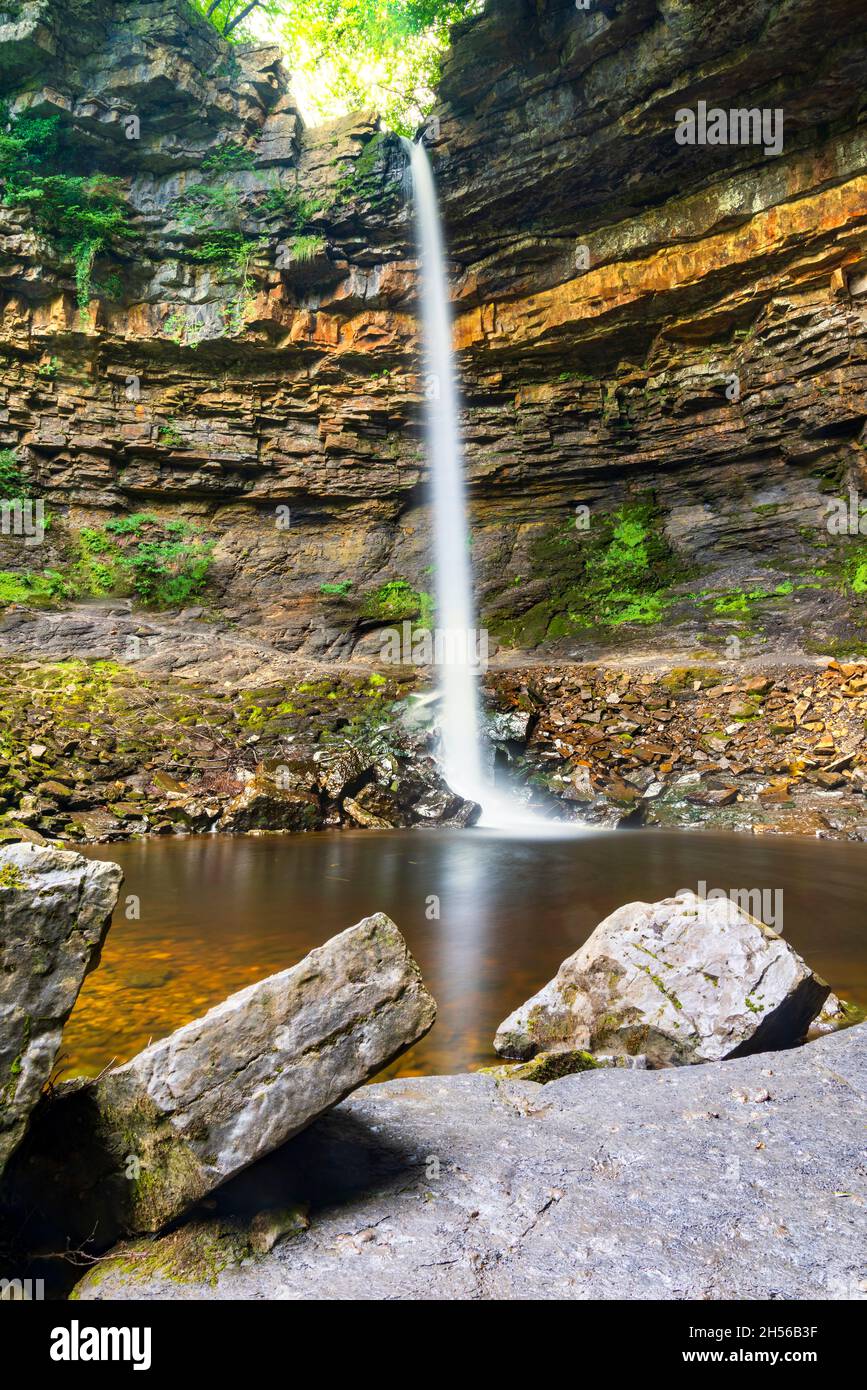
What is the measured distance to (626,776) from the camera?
41.0 ft

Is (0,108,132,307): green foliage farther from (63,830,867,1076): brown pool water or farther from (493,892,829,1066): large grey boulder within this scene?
(493,892,829,1066): large grey boulder

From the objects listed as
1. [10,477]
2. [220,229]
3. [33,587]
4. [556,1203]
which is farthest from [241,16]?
[556,1203]

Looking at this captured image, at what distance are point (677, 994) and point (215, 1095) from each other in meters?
2.14

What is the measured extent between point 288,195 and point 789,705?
18592 mm

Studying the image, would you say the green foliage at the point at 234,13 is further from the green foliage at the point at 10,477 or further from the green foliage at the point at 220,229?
the green foliage at the point at 10,477

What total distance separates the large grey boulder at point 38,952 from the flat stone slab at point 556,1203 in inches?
18.7

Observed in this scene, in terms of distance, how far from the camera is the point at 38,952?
1751 millimetres

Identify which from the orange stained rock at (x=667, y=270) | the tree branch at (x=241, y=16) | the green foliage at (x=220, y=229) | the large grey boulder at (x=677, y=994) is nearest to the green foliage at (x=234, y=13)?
the tree branch at (x=241, y=16)

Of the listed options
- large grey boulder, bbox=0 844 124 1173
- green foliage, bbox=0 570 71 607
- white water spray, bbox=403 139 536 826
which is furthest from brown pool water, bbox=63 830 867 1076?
green foliage, bbox=0 570 71 607

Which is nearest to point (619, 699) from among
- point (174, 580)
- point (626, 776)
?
point (626, 776)

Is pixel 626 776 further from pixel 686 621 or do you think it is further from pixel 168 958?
pixel 168 958

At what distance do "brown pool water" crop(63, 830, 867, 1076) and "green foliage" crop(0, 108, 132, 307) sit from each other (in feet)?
56.2

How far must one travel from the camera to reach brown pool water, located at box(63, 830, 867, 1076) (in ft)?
12.8

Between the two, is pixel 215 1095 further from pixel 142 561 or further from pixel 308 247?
pixel 308 247
